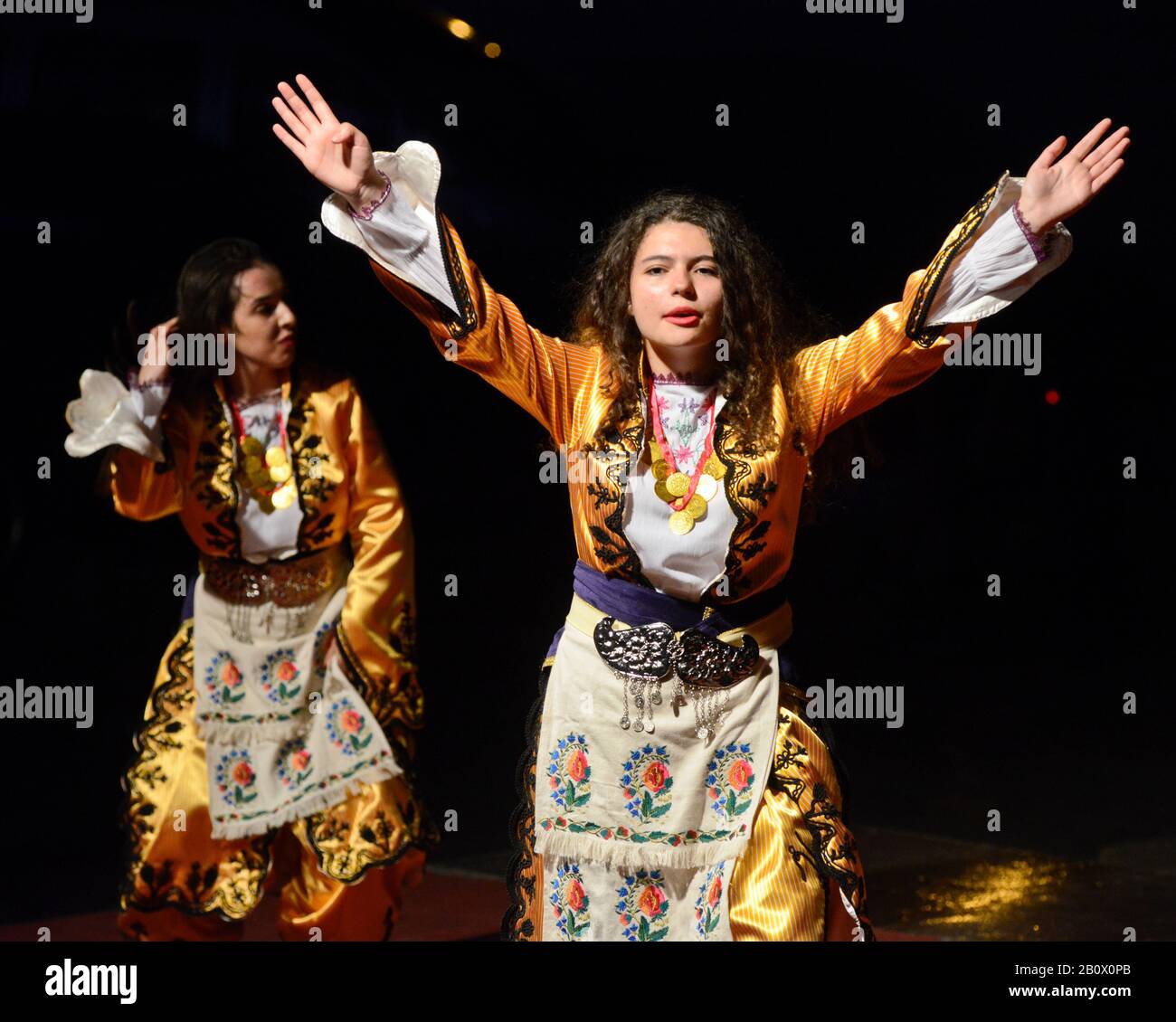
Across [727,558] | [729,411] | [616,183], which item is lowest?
[727,558]

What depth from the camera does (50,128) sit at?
428 centimetres

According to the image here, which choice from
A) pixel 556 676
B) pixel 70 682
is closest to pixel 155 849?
pixel 70 682

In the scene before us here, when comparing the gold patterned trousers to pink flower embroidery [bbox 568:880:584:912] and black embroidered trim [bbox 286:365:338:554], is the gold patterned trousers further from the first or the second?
pink flower embroidery [bbox 568:880:584:912]

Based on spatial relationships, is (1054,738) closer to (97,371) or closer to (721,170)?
(721,170)

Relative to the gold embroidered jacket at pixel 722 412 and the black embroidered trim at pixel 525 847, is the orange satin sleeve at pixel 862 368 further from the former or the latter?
the black embroidered trim at pixel 525 847

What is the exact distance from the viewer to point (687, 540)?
9.33 feet

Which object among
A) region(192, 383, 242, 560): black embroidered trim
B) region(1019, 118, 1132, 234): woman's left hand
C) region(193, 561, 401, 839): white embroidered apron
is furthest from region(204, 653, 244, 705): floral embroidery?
region(1019, 118, 1132, 234): woman's left hand

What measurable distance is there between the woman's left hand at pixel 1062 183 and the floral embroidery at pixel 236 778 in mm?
1973

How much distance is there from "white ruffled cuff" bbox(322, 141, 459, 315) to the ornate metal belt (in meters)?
0.60

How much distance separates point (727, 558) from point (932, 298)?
0.51 m

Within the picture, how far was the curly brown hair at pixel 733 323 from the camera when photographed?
2926 millimetres

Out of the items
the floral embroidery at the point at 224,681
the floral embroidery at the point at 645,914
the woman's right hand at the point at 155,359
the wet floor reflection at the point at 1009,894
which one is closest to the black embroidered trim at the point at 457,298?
the floral embroidery at the point at 645,914

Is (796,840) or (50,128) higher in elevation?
(50,128)

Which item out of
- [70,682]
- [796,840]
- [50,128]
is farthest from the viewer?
[70,682]
